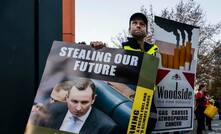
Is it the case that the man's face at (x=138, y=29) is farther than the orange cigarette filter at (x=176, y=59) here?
No

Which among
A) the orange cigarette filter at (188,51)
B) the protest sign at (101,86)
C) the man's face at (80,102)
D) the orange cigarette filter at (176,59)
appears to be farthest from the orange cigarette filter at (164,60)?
the man's face at (80,102)

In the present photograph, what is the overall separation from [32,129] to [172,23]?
66.9 inches

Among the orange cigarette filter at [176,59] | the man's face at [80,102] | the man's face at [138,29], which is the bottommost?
the man's face at [80,102]

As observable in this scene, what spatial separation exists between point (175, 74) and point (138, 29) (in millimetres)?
610

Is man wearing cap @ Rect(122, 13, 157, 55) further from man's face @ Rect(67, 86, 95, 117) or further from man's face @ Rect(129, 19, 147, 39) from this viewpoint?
man's face @ Rect(67, 86, 95, 117)

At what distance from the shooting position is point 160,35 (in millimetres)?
3887

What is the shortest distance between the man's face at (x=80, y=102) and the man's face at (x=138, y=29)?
2.68ft

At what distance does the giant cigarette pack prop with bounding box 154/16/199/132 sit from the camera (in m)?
3.77

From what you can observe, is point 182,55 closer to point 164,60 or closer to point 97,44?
point 164,60

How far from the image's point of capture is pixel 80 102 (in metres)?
2.97

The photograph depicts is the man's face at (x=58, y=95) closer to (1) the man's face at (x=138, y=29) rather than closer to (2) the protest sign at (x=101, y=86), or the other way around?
(2) the protest sign at (x=101, y=86)

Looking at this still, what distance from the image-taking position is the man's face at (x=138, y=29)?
11.8 feet

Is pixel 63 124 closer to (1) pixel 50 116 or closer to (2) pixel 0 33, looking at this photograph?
(1) pixel 50 116

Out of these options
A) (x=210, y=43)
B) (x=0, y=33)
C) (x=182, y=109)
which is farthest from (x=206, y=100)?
(x=210, y=43)
